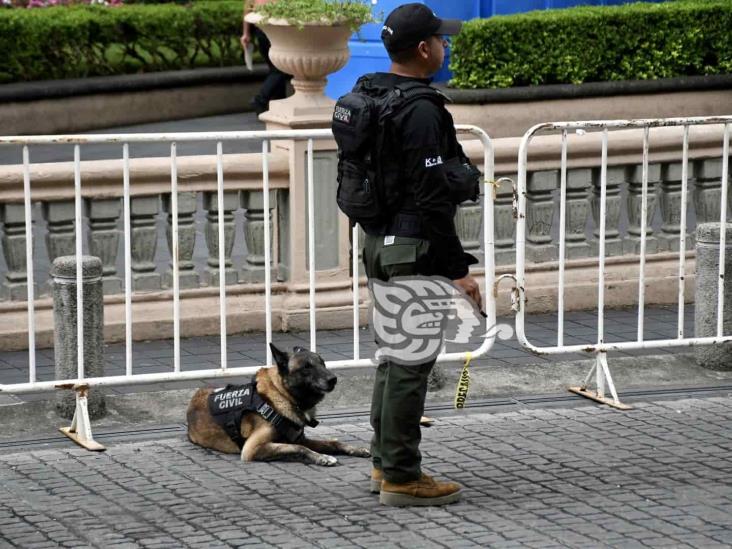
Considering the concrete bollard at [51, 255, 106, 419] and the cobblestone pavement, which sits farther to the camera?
the concrete bollard at [51, 255, 106, 419]

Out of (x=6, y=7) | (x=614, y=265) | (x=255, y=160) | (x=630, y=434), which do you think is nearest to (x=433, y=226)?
(x=630, y=434)

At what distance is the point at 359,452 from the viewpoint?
254 inches

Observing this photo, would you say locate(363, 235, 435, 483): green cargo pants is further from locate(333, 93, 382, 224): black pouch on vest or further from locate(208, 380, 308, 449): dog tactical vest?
locate(208, 380, 308, 449): dog tactical vest

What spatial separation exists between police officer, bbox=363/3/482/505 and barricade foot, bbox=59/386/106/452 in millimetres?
1470

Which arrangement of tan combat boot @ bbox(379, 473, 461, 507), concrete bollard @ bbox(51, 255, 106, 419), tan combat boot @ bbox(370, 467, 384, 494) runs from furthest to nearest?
concrete bollard @ bbox(51, 255, 106, 419) < tan combat boot @ bbox(370, 467, 384, 494) < tan combat boot @ bbox(379, 473, 461, 507)

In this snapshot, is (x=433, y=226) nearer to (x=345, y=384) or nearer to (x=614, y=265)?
(x=345, y=384)

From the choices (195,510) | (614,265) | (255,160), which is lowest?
(195,510)

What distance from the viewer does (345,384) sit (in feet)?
24.6

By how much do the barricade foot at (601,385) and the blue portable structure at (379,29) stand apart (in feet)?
29.2

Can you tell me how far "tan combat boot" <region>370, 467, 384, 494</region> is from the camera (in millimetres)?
5938

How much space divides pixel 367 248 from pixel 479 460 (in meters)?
1.20

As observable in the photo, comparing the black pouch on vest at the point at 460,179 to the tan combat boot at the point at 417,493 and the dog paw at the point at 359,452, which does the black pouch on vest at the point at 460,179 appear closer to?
the tan combat boot at the point at 417,493

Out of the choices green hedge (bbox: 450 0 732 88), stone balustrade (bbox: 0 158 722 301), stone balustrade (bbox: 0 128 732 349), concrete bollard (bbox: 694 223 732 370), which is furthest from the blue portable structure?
concrete bollard (bbox: 694 223 732 370)

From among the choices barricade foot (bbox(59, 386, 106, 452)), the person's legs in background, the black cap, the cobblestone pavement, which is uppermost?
the person's legs in background
